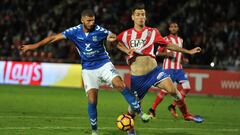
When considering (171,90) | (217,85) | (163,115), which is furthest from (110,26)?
(171,90)

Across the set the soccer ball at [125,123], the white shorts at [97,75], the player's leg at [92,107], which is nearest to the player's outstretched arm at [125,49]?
the white shorts at [97,75]

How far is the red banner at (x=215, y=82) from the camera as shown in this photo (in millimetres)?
22797

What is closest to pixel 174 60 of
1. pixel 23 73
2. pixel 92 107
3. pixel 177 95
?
pixel 177 95

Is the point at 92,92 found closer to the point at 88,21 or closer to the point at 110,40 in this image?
the point at 110,40

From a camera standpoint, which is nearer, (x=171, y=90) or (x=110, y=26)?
(x=171, y=90)

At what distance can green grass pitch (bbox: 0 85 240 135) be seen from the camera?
1114cm

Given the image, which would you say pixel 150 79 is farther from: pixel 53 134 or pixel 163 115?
pixel 163 115

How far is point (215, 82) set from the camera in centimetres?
2325

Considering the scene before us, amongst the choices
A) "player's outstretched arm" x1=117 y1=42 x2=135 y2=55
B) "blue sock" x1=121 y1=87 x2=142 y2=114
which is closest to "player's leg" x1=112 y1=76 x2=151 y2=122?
"blue sock" x1=121 y1=87 x2=142 y2=114

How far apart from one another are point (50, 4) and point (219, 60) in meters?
11.9

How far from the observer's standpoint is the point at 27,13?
103 feet

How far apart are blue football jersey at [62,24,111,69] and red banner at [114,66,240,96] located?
44.3ft

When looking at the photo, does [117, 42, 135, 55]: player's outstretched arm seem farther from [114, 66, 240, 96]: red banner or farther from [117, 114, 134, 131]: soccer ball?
[114, 66, 240, 96]: red banner

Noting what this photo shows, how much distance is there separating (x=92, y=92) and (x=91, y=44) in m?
0.89
